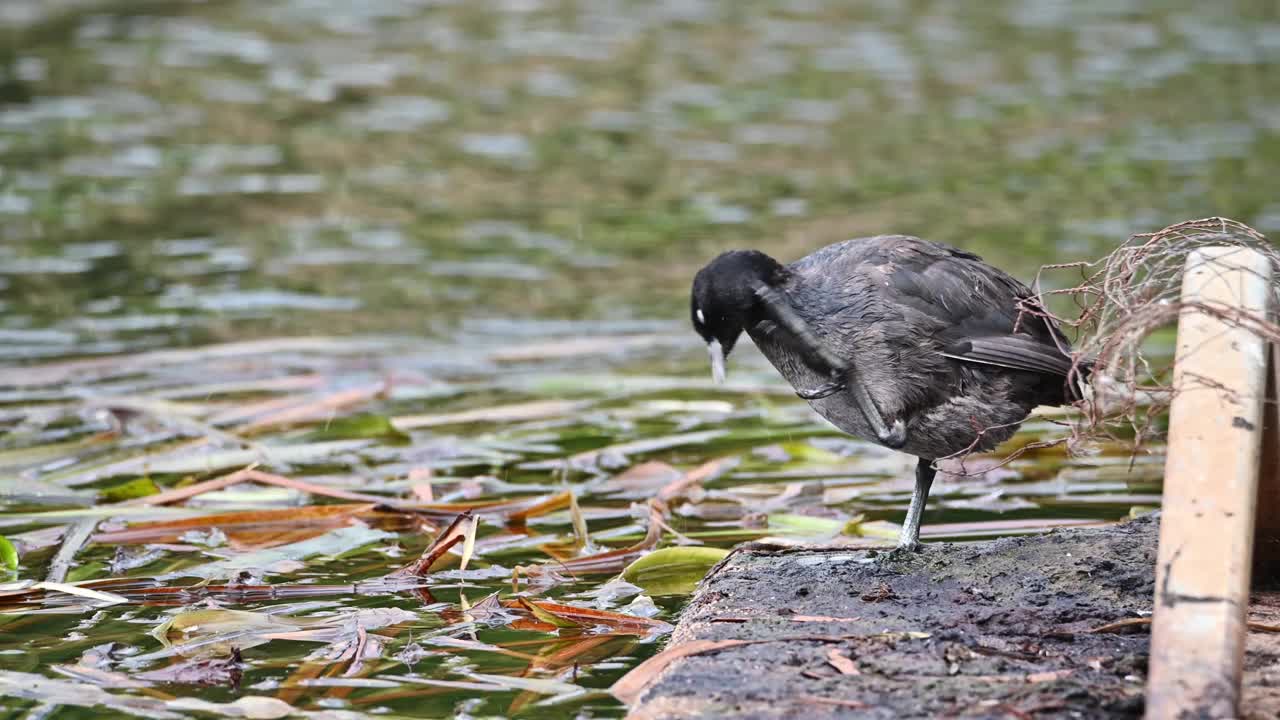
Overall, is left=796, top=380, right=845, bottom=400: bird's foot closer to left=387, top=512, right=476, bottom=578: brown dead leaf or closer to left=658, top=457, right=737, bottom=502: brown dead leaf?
left=387, top=512, right=476, bottom=578: brown dead leaf

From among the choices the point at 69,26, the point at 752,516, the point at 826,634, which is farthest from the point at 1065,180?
the point at 69,26

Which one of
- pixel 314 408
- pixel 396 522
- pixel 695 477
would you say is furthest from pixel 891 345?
pixel 314 408

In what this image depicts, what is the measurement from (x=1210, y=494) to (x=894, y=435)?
130 cm

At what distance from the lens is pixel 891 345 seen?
4770 mm

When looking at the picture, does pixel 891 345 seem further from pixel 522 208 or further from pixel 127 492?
pixel 522 208

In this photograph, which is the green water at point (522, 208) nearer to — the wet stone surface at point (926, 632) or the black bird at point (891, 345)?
the wet stone surface at point (926, 632)

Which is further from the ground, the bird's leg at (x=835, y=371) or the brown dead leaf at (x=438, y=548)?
the bird's leg at (x=835, y=371)

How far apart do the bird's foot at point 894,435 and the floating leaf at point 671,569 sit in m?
0.69

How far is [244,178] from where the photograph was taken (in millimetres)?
12852

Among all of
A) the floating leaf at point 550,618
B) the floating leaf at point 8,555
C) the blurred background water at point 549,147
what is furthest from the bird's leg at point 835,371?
the blurred background water at point 549,147

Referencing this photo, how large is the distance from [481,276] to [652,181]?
275 centimetres

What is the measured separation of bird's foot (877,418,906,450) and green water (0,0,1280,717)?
2.65 feet

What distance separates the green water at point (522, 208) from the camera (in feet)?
20.3

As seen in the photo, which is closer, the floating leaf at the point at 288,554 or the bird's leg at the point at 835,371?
the bird's leg at the point at 835,371
